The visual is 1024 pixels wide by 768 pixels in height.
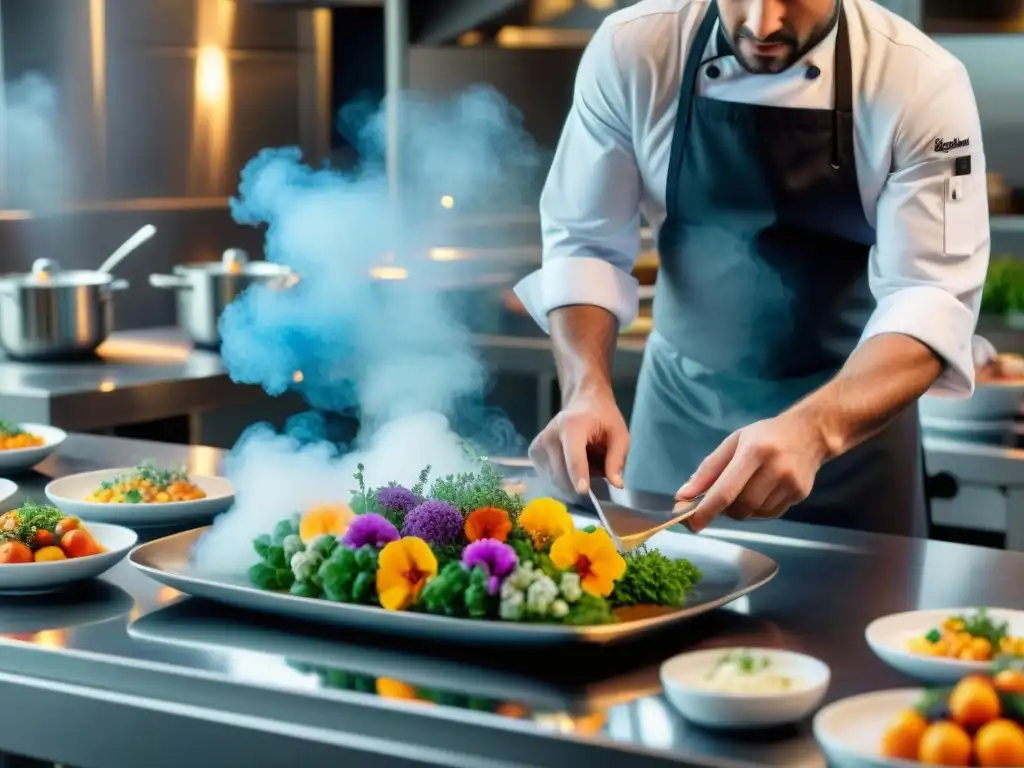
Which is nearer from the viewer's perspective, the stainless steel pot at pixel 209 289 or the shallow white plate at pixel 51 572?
the shallow white plate at pixel 51 572

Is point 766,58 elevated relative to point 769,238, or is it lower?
elevated

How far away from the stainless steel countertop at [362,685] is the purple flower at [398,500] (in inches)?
7.1

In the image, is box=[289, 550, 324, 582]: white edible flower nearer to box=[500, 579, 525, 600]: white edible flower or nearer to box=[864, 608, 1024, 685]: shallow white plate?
box=[500, 579, 525, 600]: white edible flower

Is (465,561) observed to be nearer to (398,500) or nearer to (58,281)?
(398,500)

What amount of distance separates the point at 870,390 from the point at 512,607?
745 mm

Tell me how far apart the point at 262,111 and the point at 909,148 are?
16.7ft

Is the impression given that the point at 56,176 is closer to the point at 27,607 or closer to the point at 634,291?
the point at 634,291

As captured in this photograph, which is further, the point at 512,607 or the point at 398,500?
the point at 398,500

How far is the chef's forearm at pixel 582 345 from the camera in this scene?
218cm

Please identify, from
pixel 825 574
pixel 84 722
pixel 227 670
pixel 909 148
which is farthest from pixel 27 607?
pixel 909 148

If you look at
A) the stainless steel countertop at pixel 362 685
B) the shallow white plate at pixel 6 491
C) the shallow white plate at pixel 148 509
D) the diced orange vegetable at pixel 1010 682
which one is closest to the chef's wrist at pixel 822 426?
the stainless steel countertop at pixel 362 685

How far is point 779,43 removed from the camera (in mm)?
2127

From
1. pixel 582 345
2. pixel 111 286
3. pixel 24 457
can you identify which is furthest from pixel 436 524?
pixel 111 286

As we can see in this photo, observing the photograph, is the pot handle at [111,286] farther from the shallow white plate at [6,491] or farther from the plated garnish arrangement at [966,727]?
the plated garnish arrangement at [966,727]
